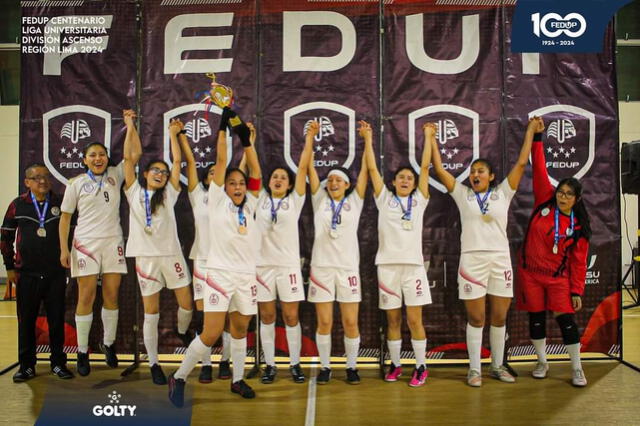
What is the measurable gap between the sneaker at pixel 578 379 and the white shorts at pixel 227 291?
280 centimetres

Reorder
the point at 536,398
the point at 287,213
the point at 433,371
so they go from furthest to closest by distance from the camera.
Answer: the point at 433,371 → the point at 287,213 → the point at 536,398

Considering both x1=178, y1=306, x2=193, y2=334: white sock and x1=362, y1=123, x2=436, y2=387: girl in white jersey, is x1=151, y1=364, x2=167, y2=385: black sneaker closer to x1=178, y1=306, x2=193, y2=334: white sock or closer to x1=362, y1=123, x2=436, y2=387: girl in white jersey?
x1=178, y1=306, x2=193, y2=334: white sock

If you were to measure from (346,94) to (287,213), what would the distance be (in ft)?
4.29

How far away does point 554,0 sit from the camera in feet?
17.7

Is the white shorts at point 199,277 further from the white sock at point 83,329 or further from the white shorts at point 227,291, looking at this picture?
the white sock at point 83,329

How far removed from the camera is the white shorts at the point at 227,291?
4305 mm

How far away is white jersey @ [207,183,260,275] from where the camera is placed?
172 inches

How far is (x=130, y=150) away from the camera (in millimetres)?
5148

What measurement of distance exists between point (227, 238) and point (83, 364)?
6.56ft

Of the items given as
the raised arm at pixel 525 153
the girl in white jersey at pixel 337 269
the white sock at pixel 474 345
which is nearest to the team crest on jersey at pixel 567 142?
the raised arm at pixel 525 153

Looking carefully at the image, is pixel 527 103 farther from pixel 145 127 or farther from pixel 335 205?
pixel 145 127

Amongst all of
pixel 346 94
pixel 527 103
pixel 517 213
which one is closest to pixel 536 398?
pixel 517 213

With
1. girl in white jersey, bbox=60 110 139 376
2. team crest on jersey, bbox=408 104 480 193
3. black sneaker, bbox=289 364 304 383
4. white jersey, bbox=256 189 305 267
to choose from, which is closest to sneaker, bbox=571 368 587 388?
team crest on jersey, bbox=408 104 480 193

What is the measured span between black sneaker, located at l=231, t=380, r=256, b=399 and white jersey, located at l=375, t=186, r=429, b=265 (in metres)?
1.50
